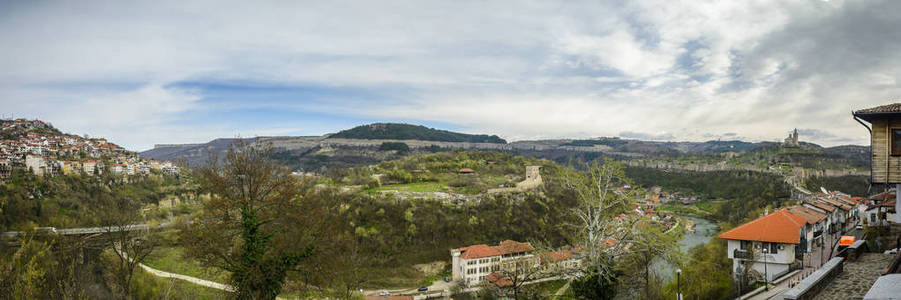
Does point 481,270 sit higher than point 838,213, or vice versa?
point 838,213

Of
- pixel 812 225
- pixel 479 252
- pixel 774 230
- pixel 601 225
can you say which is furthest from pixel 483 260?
pixel 601 225

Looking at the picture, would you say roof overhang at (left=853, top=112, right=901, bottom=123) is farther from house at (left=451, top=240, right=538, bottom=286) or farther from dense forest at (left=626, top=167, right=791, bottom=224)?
dense forest at (left=626, top=167, right=791, bottom=224)

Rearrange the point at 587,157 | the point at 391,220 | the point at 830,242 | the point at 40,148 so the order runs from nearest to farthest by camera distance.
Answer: the point at 830,242, the point at 391,220, the point at 40,148, the point at 587,157

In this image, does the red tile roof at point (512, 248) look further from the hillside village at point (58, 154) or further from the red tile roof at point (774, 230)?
the hillside village at point (58, 154)

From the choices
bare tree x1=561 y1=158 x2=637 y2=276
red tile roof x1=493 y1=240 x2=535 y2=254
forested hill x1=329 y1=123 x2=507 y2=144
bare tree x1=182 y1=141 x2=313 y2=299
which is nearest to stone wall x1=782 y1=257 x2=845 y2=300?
bare tree x1=561 y1=158 x2=637 y2=276

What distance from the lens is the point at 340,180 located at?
4875 centimetres

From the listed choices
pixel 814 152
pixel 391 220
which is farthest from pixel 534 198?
pixel 814 152

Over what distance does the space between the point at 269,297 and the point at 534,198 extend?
40.9 metres

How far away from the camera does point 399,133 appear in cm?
13450

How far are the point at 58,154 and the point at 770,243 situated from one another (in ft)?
226

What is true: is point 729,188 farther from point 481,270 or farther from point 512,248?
point 481,270

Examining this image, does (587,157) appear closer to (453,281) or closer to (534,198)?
(534,198)

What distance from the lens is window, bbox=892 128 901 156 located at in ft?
36.1

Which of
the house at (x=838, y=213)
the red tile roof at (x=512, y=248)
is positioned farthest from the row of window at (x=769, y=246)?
the red tile roof at (x=512, y=248)
